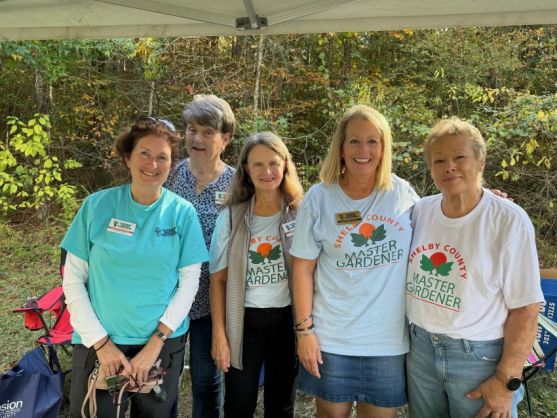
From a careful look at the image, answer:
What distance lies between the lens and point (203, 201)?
2.18 meters

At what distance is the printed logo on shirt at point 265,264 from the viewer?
1.91 metres

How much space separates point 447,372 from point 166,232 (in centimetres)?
117

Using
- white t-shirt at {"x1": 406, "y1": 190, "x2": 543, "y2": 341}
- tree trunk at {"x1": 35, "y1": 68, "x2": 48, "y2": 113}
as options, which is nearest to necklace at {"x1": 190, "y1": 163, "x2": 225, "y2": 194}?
white t-shirt at {"x1": 406, "y1": 190, "x2": 543, "y2": 341}

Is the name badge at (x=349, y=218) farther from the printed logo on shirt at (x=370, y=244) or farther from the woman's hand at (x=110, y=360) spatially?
the woman's hand at (x=110, y=360)

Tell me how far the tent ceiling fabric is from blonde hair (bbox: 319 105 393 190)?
0.78 m

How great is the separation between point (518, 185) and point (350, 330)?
512 centimetres

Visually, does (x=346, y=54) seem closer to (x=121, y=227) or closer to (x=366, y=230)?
(x=366, y=230)

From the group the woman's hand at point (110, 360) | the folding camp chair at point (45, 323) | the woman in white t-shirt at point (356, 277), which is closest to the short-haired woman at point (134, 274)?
the woman's hand at point (110, 360)

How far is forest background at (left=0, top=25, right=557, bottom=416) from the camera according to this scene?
562 centimetres

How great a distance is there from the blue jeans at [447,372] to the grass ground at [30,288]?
51.0 inches

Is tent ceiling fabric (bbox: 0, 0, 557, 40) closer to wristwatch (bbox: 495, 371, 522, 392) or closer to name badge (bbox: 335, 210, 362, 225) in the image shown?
name badge (bbox: 335, 210, 362, 225)

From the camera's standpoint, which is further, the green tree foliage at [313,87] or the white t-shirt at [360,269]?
the green tree foliage at [313,87]

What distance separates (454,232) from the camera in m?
1.62

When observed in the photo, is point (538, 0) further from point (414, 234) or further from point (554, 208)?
point (554, 208)
